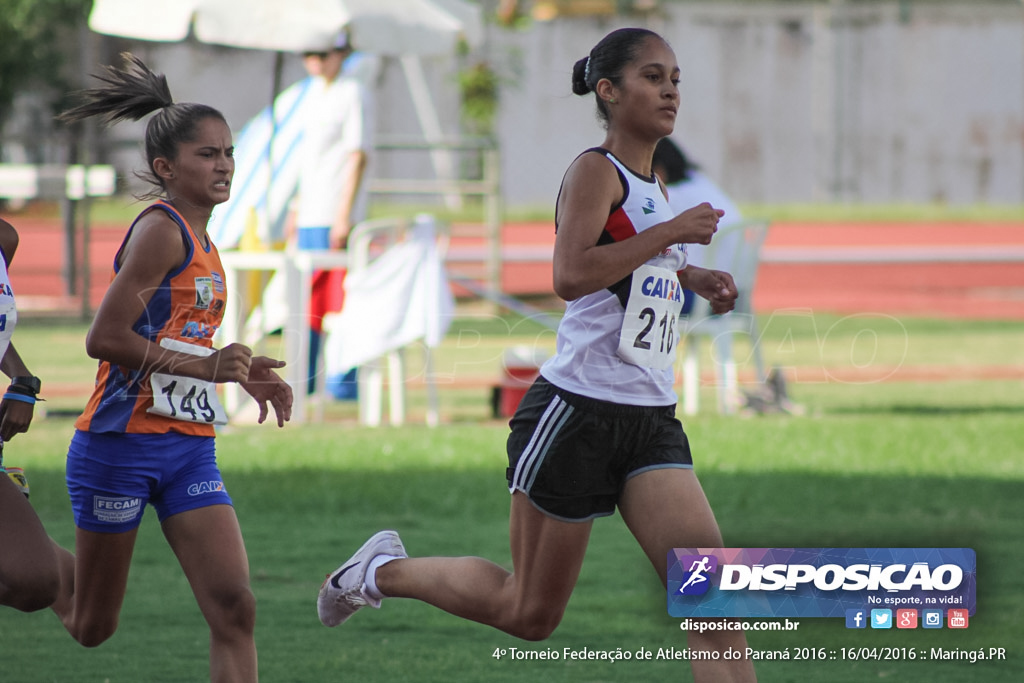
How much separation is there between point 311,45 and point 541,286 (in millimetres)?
11016

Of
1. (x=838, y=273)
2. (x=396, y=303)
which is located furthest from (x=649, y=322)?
(x=838, y=273)

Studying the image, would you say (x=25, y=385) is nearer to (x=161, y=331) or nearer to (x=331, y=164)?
(x=161, y=331)

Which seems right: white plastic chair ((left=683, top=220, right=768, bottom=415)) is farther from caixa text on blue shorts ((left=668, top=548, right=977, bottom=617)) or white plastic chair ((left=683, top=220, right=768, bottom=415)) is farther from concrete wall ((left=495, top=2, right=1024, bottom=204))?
concrete wall ((left=495, top=2, right=1024, bottom=204))

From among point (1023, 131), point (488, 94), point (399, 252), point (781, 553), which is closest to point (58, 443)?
point (399, 252)

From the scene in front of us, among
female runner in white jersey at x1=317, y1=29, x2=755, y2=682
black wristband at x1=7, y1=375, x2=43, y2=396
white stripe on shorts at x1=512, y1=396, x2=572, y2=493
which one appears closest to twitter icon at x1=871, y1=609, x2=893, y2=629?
female runner in white jersey at x1=317, y1=29, x2=755, y2=682

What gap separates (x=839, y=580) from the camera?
Answer: 13.8ft

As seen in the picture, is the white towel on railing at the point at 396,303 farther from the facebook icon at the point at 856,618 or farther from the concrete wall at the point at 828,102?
the concrete wall at the point at 828,102

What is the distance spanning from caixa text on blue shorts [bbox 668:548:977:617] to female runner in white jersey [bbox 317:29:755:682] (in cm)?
31

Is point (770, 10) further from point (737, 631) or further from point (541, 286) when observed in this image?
point (737, 631)

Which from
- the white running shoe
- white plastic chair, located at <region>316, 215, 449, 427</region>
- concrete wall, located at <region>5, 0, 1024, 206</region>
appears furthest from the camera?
concrete wall, located at <region>5, 0, 1024, 206</region>

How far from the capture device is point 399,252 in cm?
920

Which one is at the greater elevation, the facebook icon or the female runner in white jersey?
the female runner in white jersey

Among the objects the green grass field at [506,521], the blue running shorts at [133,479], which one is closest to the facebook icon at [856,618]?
the green grass field at [506,521]

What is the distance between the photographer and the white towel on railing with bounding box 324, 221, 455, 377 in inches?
361
